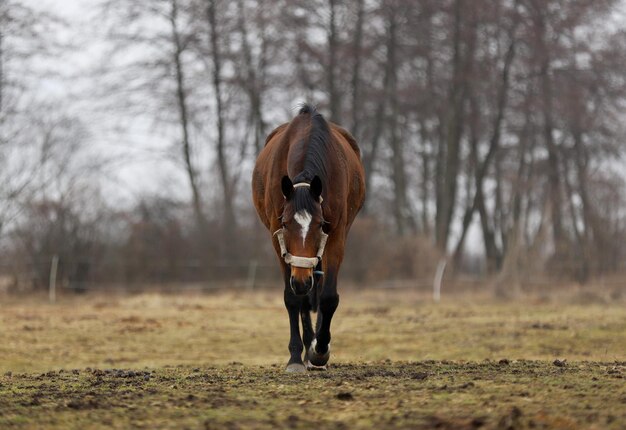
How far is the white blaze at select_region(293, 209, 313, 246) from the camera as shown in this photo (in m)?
8.43

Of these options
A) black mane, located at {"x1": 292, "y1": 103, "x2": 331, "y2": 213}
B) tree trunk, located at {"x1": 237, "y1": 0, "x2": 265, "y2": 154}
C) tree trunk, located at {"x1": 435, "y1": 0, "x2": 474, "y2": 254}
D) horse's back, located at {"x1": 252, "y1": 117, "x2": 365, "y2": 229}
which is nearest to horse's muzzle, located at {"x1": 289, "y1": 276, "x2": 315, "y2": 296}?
black mane, located at {"x1": 292, "y1": 103, "x2": 331, "y2": 213}

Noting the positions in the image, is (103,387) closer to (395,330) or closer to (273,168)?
(273,168)

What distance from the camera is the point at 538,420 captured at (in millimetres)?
5465

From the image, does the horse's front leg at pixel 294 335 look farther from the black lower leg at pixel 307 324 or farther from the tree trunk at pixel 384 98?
the tree trunk at pixel 384 98

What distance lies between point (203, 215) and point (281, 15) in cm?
→ 734

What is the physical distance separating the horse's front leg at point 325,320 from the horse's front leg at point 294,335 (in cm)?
17

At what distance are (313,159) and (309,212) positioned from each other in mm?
759

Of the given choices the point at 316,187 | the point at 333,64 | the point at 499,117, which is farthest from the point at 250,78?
the point at 316,187

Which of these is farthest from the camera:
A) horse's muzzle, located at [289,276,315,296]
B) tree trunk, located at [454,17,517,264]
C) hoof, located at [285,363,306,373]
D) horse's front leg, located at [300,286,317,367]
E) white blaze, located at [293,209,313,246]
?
tree trunk, located at [454,17,517,264]

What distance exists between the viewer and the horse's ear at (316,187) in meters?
8.54

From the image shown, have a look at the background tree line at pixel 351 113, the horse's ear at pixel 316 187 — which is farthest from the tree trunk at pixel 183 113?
the horse's ear at pixel 316 187

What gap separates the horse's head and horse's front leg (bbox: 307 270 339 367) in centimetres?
92

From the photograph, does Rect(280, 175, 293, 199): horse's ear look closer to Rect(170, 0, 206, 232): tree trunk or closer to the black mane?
the black mane

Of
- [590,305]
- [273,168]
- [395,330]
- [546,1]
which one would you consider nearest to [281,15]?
[546,1]
